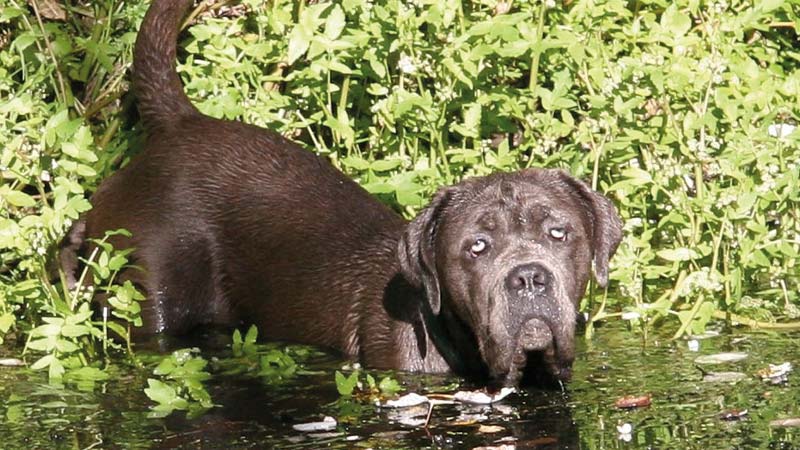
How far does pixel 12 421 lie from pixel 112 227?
175 cm

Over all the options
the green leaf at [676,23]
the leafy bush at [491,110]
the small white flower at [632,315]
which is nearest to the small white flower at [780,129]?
the leafy bush at [491,110]

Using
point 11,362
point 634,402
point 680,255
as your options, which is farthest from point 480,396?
point 11,362

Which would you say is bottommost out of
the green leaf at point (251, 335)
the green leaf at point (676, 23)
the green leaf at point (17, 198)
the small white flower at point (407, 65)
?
the green leaf at point (251, 335)

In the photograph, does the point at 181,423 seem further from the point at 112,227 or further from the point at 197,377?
the point at 112,227

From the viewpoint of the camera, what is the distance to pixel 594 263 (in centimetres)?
731

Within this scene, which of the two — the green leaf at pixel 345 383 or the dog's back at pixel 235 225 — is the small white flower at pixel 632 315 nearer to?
the dog's back at pixel 235 225

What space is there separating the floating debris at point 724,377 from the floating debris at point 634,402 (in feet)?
1.30

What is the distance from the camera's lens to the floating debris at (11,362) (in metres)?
7.64

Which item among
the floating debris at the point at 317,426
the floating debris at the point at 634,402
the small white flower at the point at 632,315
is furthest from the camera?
the small white flower at the point at 632,315

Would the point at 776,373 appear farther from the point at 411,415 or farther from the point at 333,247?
the point at 333,247

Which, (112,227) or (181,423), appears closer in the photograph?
(181,423)

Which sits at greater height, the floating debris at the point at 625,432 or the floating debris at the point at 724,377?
the floating debris at the point at 724,377

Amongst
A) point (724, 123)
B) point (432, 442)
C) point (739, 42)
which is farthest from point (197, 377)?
point (739, 42)

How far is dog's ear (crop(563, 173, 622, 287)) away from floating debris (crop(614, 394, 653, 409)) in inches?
31.0
